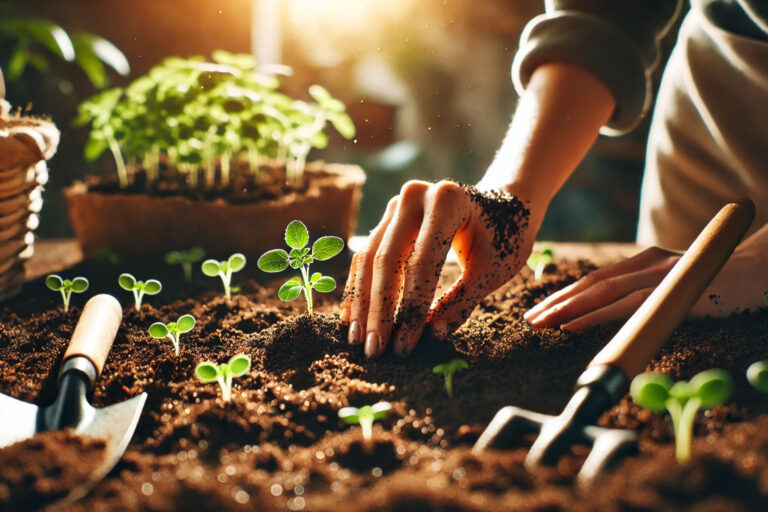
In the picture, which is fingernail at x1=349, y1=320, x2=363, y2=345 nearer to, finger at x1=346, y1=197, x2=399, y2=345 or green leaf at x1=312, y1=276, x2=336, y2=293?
finger at x1=346, y1=197, x2=399, y2=345

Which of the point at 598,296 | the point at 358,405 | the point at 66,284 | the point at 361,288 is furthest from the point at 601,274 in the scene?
the point at 66,284

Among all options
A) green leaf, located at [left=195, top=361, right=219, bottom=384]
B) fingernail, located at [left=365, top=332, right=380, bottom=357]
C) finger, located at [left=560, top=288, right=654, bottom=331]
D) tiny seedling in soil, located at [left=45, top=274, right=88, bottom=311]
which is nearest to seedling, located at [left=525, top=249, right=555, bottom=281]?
finger, located at [left=560, top=288, right=654, bottom=331]

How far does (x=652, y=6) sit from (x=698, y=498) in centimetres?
128

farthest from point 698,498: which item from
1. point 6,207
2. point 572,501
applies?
point 6,207

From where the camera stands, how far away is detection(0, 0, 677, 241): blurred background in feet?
9.25

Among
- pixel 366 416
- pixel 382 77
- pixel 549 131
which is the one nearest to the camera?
pixel 366 416

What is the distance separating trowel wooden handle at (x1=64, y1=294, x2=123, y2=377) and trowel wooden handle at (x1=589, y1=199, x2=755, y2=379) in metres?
0.70

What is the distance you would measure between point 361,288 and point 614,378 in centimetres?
45

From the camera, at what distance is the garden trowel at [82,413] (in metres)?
0.75

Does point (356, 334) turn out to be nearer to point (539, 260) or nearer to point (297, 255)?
point (297, 255)

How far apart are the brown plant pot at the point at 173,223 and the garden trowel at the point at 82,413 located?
26.5 inches

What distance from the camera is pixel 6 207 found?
1215mm

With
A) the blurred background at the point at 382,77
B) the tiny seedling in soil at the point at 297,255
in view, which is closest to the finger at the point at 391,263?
the tiny seedling in soil at the point at 297,255

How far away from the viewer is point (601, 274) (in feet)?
3.84
